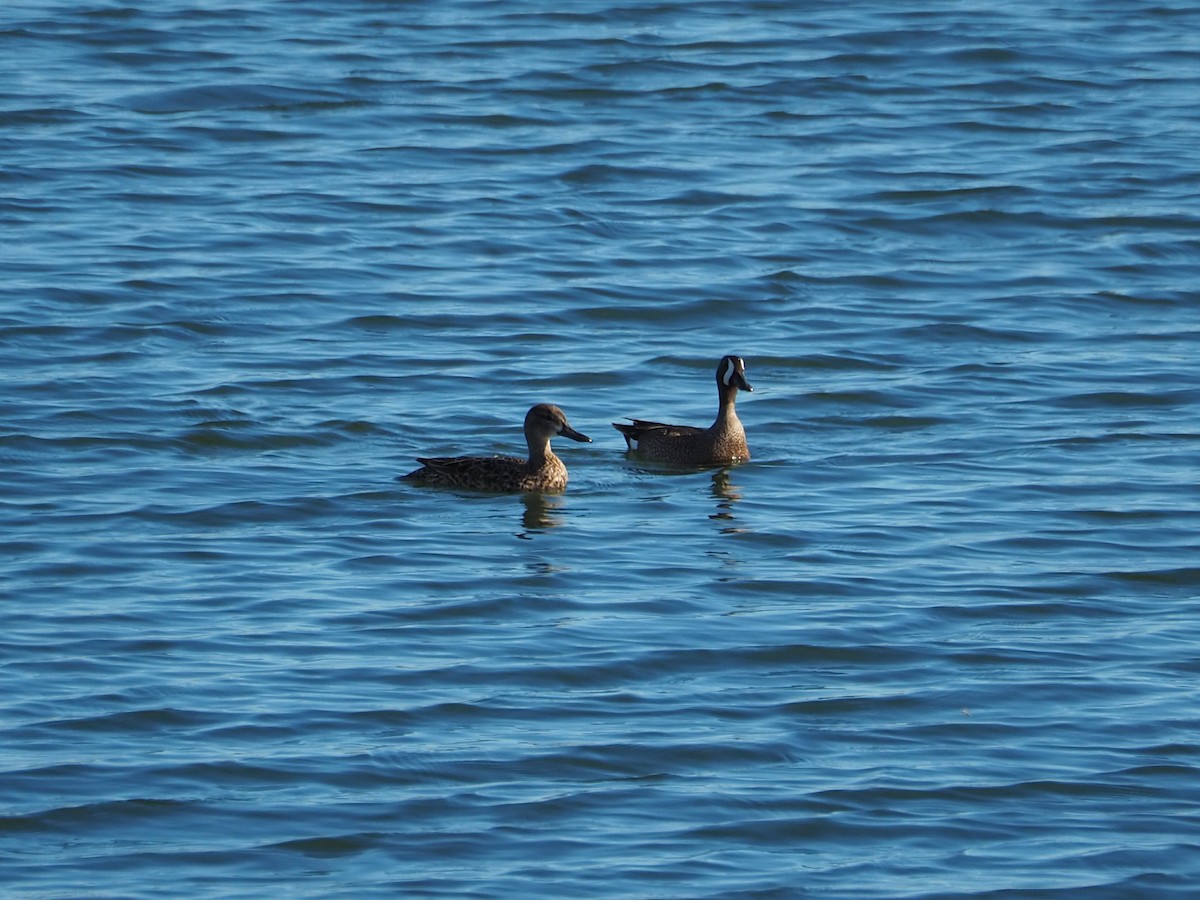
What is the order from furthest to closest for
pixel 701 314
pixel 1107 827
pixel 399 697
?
pixel 701 314 < pixel 399 697 < pixel 1107 827

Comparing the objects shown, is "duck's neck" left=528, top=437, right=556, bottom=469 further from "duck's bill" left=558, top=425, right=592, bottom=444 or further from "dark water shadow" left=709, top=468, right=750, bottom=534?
"dark water shadow" left=709, top=468, right=750, bottom=534

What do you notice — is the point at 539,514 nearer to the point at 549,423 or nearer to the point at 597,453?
the point at 549,423

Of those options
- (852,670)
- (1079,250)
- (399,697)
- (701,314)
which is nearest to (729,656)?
(852,670)

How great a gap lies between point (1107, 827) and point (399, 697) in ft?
9.97

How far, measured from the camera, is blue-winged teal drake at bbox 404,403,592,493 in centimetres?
1374

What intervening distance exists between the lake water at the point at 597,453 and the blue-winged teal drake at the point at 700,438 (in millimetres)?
A: 235

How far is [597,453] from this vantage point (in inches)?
603

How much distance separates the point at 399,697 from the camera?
10000mm

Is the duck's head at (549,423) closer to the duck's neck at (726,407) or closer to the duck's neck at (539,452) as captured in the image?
the duck's neck at (539,452)

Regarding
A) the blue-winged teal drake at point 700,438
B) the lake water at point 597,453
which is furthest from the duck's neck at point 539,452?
the blue-winged teal drake at point 700,438

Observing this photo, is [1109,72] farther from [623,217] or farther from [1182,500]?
[1182,500]

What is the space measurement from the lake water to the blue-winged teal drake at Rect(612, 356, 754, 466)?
0.77 feet

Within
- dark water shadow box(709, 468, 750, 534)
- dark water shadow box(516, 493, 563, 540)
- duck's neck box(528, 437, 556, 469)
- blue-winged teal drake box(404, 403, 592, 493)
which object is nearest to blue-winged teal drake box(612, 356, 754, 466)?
dark water shadow box(709, 468, 750, 534)

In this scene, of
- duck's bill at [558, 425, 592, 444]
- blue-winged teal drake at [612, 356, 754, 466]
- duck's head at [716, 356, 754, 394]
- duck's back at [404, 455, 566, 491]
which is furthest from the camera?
duck's head at [716, 356, 754, 394]
